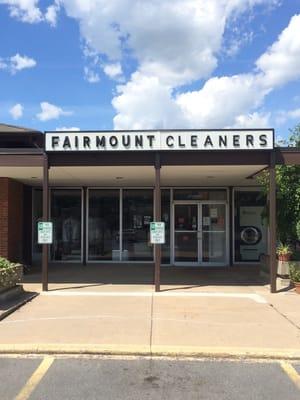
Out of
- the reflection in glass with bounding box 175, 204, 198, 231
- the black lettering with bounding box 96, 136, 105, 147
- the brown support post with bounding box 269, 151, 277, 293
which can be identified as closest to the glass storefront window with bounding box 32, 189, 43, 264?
the reflection in glass with bounding box 175, 204, 198, 231

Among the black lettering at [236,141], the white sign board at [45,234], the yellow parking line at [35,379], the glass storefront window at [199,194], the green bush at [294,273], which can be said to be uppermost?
the black lettering at [236,141]

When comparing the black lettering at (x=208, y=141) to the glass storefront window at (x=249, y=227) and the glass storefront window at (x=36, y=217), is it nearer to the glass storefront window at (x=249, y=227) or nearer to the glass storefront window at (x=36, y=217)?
the glass storefront window at (x=249, y=227)

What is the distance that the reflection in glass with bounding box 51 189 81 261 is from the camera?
19094 millimetres

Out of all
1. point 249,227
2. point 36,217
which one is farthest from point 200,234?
point 36,217

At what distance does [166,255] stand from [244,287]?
226 inches

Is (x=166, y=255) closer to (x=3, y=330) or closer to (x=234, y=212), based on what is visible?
(x=234, y=212)

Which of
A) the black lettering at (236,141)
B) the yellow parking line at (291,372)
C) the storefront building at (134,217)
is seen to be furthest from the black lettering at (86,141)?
the yellow parking line at (291,372)

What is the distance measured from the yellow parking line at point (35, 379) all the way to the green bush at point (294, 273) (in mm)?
6904

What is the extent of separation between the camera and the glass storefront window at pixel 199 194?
61.2 feet

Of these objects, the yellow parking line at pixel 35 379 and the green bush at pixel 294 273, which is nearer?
the yellow parking line at pixel 35 379

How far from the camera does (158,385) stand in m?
5.98

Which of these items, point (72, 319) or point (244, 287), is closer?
point (72, 319)

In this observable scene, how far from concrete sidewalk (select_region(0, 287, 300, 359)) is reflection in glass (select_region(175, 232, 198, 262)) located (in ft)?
20.3

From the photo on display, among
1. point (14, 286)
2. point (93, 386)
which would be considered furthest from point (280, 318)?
point (14, 286)
